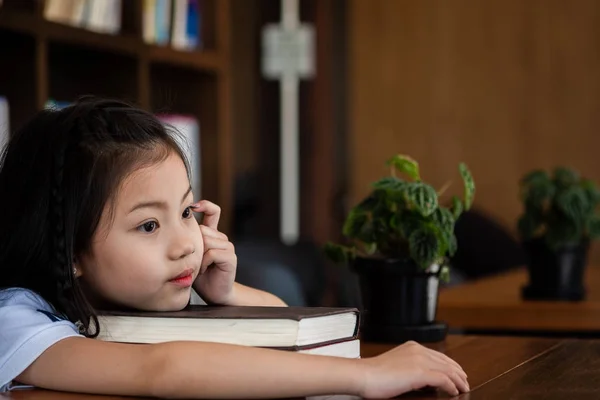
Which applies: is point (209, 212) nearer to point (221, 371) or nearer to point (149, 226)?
point (149, 226)

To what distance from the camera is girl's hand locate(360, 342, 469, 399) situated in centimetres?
101

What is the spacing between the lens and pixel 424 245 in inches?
59.7

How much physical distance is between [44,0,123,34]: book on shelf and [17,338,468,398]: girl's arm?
5.90ft

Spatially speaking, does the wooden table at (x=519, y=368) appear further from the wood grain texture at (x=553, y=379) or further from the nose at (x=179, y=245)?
the nose at (x=179, y=245)

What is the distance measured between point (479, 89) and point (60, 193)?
460 centimetres

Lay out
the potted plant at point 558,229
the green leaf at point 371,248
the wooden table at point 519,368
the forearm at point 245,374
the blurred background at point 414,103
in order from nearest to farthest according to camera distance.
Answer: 1. the forearm at point 245,374
2. the wooden table at point 519,368
3. the green leaf at point 371,248
4. the potted plant at point 558,229
5. the blurred background at point 414,103

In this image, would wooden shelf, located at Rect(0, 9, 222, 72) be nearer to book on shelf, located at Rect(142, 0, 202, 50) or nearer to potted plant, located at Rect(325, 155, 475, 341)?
book on shelf, located at Rect(142, 0, 202, 50)

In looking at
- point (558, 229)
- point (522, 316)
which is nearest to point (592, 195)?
point (558, 229)

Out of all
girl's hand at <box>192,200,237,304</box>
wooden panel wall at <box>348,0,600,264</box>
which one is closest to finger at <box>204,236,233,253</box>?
girl's hand at <box>192,200,237,304</box>

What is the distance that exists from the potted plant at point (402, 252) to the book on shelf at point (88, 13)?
54.7 inches

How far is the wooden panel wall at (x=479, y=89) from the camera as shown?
5441mm

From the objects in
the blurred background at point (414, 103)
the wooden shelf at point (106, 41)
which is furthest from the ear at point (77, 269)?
the blurred background at point (414, 103)

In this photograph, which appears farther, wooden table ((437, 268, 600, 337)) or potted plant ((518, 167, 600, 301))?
potted plant ((518, 167, 600, 301))

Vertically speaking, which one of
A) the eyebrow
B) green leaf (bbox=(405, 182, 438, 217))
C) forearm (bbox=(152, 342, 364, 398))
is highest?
the eyebrow
